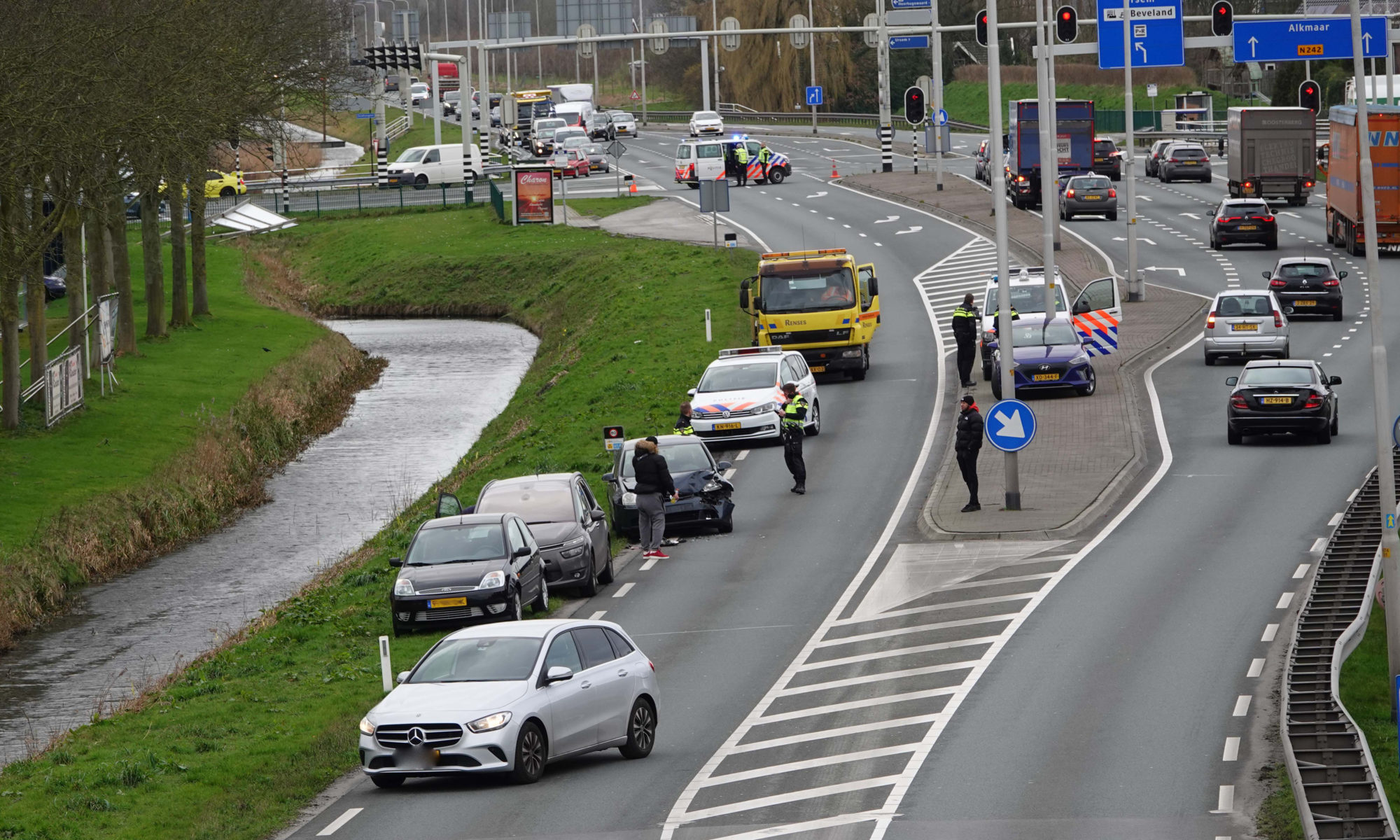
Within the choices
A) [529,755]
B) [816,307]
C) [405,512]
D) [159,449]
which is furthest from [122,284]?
[529,755]

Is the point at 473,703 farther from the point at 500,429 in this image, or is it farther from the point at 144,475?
the point at 500,429

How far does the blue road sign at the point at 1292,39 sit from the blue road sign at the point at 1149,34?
2727 mm

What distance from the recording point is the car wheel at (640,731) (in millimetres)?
17500

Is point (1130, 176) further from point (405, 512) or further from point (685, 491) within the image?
point (685, 491)

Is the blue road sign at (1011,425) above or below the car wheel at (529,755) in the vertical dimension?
above

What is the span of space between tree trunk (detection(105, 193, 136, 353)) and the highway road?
19.4 m

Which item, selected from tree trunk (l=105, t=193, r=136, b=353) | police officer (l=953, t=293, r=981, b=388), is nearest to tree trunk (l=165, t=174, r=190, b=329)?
tree trunk (l=105, t=193, r=136, b=353)

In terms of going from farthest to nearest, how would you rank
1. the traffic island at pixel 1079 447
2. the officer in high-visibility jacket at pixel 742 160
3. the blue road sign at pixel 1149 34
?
1. the officer in high-visibility jacket at pixel 742 160
2. the blue road sign at pixel 1149 34
3. the traffic island at pixel 1079 447

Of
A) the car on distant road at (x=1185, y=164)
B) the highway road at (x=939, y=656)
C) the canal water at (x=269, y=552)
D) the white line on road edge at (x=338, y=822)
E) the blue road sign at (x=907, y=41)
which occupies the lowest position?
the canal water at (x=269, y=552)

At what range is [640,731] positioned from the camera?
17688mm

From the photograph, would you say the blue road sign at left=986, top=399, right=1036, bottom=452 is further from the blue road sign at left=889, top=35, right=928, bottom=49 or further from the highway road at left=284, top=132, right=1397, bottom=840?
the blue road sign at left=889, top=35, right=928, bottom=49

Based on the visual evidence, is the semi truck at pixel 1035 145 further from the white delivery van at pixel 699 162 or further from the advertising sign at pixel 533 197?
the advertising sign at pixel 533 197

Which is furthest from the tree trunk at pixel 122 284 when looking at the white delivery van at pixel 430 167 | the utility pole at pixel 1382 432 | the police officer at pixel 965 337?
the white delivery van at pixel 430 167

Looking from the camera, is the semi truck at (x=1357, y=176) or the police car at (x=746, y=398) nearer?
the police car at (x=746, y=398)
